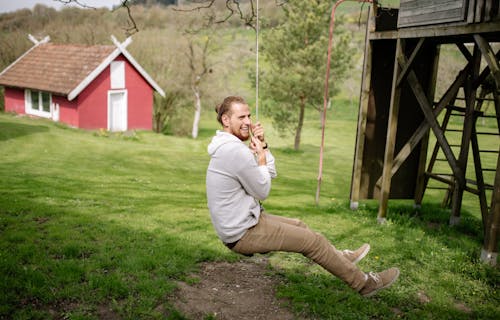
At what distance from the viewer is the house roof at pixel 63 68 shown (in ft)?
83.7

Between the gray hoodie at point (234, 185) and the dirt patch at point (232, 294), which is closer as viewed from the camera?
the gray hoodie at point (234, 185)

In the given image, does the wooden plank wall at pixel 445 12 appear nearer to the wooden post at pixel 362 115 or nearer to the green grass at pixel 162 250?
the wooden post at pixel 362 115

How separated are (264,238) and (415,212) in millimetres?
6521

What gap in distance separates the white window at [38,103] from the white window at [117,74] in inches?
154

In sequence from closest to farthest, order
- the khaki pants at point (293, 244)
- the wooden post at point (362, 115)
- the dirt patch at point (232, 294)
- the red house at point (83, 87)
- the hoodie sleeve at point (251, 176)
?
the hoodie sleeve at point (251, 176)
the khaki pants at point (293, 244)
the dirt patch at point (232, 294)
the wooden post at point (362, 115)
the red house at point (83, 87)

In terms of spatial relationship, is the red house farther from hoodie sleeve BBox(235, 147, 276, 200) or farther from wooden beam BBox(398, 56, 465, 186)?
hoodie sleeve BBox(235, 147, 276, 200)

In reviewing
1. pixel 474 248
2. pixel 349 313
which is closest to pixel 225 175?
pixel 349 313

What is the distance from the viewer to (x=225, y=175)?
4.14 metres

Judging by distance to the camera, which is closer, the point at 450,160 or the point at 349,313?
the point at 349,313

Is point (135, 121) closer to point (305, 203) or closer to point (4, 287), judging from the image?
point (305, 203)

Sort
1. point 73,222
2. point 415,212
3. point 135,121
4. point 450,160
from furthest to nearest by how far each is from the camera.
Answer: point 135,121 → point 415,212 → point 450,160 → point 73,222

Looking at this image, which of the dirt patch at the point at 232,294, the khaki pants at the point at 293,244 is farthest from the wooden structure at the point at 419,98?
the dirt patch at the point at 232,294

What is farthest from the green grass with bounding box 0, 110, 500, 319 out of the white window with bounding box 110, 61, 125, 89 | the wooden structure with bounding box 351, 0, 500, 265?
the white window with bounding box 110, 61, 125, 89

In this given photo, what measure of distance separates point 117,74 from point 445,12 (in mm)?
23273
